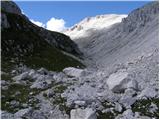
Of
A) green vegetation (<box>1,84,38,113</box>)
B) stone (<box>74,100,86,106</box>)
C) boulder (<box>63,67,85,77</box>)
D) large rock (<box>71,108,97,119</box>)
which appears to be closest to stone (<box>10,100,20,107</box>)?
green vegetation (<box>1,84,38,113</box>)

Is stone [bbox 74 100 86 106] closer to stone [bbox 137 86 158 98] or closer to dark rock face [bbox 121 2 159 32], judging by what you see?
stone [bbox 137 86 158 98]

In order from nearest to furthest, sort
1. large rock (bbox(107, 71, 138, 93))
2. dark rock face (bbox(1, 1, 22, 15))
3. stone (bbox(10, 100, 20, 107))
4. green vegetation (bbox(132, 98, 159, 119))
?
green vegetation (bbox(132, 98, 159, 119)) < stone (bbox(10, 100, 20, 107)) < large rock (bbox(107, 71, 138, 93)) < dark rock face (bbox(1, 1, 22, 15))

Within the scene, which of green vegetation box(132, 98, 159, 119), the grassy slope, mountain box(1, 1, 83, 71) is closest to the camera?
green vegetation box(132, 98, 159, 119)

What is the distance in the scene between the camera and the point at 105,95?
104 ft

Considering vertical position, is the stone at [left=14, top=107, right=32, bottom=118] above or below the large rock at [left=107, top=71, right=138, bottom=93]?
below

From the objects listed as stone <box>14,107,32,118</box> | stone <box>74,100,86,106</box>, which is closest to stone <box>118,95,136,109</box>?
stone <box>74,100,86,106</box>

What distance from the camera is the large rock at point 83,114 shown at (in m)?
Result: 26.7

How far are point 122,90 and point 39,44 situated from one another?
167ft

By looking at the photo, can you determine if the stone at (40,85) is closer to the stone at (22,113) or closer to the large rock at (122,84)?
the large rock at (122,84)

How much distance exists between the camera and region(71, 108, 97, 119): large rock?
87.5 feet

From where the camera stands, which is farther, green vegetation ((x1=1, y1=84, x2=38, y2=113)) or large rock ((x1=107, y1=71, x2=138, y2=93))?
large rock ((x1=107, y1=71, x2=138, y2=93))

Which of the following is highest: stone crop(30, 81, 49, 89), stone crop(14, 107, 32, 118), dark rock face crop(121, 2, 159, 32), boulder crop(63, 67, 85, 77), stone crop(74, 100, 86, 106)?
dark rock face crop(121, 2, 159, 32)

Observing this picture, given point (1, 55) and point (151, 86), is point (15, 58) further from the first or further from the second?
point (151, 86)

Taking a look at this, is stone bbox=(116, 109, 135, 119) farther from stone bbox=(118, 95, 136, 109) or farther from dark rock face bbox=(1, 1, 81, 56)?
dark rock face bbox=(1, 1, 81, 56)
